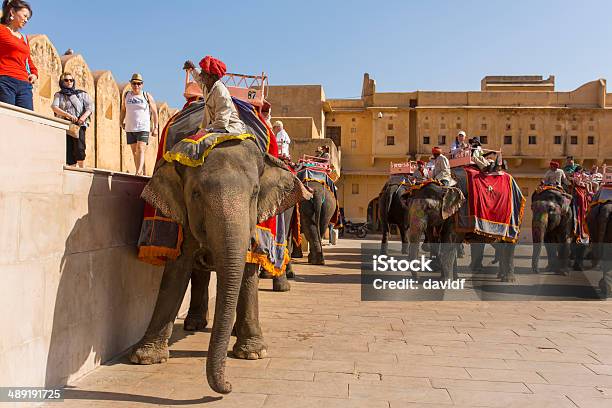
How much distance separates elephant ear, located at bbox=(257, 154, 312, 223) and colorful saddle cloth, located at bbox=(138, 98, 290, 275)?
23 centimetres

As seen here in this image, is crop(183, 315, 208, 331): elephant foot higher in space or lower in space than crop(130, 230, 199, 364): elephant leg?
lower

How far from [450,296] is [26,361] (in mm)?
6613

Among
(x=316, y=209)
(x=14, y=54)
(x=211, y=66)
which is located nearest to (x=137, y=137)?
(x=14, y=54)

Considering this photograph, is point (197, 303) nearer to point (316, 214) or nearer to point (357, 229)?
point (316, 214)

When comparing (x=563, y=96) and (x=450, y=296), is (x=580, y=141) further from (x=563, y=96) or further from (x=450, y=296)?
(x=450, y=296)

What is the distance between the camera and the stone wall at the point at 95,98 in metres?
8.91

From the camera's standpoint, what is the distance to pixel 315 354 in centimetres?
551

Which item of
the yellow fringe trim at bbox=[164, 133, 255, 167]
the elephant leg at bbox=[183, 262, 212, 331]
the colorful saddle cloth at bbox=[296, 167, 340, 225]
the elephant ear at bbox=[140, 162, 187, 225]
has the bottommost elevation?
the elephant leg at bbox=[183, 262, 212, 331]

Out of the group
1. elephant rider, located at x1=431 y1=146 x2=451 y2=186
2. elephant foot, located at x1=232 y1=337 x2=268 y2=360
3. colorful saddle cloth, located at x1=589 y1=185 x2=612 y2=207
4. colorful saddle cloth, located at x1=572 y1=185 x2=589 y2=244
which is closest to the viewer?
elephant foot, located at x1=232 y1=337 x2=268 y2=360

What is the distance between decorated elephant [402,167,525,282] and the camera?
9602mm

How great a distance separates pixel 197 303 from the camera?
6.46m

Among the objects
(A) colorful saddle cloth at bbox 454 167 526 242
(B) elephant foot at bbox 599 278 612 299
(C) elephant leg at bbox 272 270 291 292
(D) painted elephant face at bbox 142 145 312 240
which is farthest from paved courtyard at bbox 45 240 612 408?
(A) colorful saddle cloth at bbox 454 167 526 242

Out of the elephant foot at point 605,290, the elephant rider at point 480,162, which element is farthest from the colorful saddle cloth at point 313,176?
the elephant foot at point 605,290

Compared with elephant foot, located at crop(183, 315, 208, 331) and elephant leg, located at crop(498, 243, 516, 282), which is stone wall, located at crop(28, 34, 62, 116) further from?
elephant leg, located at crop(498, 243, 516, 282)
